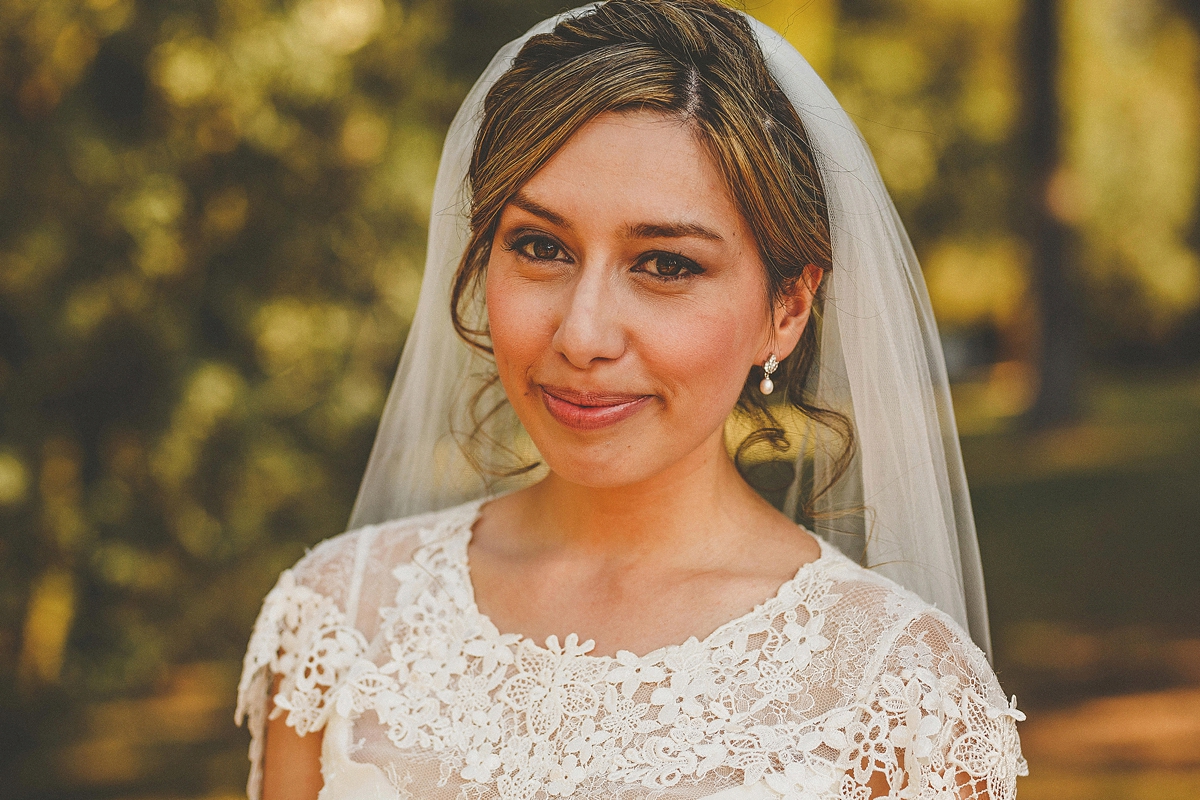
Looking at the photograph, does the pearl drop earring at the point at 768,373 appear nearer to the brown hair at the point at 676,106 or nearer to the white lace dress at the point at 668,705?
the brown hair at the point at 676,106

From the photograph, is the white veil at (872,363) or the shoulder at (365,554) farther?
the shoulder at (365,554)

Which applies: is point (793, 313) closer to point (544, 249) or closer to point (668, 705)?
point (544, 249)

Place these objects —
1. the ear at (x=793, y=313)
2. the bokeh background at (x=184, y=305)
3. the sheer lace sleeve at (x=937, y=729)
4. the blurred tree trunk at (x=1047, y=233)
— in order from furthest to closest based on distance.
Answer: the blurred tree trunk at (x=1047, y=233), the bokeh background at (x=184, y=305), the ear at (x=793, y=313), the sheer lace sleeve at (x=937, y=729)

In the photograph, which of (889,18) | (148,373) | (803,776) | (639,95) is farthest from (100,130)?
(889,18)

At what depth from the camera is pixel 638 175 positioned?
6.49 feet

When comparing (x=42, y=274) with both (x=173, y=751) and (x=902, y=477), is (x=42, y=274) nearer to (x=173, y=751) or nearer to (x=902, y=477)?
(x=902, y=477)

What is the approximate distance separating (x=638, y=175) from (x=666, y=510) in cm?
72

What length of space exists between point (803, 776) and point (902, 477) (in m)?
0.70

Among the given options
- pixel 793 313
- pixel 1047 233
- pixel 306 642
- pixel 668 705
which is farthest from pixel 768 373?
pixel 1047 233

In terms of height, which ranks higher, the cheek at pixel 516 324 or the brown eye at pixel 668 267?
the brown eye at pixel 668 267

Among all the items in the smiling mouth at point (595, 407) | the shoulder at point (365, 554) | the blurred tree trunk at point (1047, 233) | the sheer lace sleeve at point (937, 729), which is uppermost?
the blurred tree trunk at point (1047, 233)

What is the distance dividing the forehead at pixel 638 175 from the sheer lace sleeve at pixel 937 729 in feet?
2.80

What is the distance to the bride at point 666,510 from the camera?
2.01m

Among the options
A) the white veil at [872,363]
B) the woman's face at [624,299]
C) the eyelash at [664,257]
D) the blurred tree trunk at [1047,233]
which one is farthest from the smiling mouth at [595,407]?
the blurred tree trunk at [1047,233]
